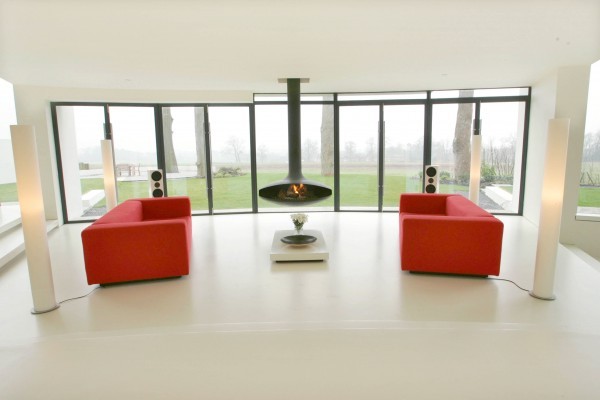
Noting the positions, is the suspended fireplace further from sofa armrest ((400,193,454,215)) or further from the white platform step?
the white platform step

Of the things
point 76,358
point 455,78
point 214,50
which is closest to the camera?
point 76,358

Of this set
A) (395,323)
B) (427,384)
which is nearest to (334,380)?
(427,384)

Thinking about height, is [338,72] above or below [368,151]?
above

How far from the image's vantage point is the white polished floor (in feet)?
8.22

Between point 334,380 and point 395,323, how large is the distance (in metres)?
0.97

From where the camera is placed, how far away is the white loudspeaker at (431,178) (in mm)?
7430

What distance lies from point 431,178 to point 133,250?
5787mm

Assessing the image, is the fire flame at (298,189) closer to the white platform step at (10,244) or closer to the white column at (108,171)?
the white column at (108,171)

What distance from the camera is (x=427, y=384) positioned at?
8.19 feet

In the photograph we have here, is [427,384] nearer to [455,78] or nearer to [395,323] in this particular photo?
[395,323]

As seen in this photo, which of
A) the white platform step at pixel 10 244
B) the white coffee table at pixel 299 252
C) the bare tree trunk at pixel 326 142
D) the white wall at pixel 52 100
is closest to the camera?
the white coffee table at pixel 299 252

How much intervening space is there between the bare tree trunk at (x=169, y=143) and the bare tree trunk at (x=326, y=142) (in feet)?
11.5

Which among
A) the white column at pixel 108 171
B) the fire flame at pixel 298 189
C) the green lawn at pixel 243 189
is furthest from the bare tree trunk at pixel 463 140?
the white column at pixel 108 171

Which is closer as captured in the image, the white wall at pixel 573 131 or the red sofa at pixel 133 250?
the red sofa at pixel 133 250
